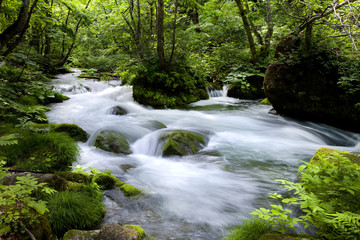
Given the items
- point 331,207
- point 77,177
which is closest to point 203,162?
point 77,177

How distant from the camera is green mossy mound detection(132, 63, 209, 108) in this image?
9.70 metres

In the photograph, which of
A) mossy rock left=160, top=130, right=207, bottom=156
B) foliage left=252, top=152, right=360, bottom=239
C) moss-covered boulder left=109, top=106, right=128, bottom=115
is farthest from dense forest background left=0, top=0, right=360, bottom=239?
mossy rock left=160, top=130, right=207, bottom=156

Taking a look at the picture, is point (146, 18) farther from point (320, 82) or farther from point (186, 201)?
point (186, 201)

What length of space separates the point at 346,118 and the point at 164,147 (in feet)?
20.9

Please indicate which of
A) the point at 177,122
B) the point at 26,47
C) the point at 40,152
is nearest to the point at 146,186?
the point at 40,152

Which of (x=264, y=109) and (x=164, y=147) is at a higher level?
(x=264, y=109)

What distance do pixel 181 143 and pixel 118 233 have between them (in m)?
3.43

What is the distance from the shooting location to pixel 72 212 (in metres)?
2.62

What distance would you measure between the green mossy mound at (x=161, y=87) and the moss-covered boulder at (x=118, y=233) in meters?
7.68

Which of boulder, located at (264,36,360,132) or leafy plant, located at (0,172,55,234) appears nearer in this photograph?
leafy plant, located at (0,172,55,234)

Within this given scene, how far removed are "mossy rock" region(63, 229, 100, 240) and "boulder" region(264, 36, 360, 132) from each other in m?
7.78

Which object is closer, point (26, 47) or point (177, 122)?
point (26, 47)

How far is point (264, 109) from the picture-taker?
10070 millimetres

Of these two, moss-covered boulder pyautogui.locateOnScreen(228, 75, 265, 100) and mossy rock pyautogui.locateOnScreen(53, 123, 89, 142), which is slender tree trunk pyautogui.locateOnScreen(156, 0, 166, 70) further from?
mossy rock pyautogui.locateOnScreen(53, 123, 89, 142)
